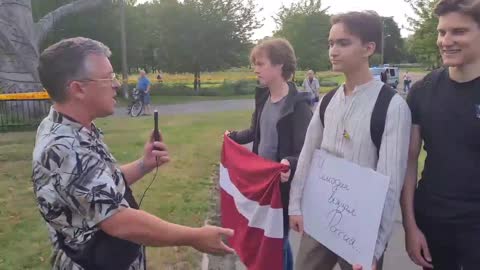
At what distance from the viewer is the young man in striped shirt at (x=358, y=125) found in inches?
100

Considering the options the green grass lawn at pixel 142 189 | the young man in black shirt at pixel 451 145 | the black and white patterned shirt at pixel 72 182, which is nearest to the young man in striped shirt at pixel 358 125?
the young man in black shirt at pixel 451 145

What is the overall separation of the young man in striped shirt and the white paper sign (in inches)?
1.8

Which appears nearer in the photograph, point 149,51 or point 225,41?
point 225,41

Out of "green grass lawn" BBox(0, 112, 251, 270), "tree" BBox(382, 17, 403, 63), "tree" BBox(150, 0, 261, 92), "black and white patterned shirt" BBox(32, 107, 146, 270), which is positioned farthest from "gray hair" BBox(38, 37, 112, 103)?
"tree" BBox(382, 17, 403, 63)

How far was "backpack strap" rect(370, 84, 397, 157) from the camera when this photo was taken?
2.58 m

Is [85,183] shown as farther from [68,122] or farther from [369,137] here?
[369,137]

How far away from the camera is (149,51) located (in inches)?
1756

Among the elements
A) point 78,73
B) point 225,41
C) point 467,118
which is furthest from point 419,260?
point 225,41

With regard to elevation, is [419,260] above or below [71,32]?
below

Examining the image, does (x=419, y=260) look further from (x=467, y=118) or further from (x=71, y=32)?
(x=71, y=32)

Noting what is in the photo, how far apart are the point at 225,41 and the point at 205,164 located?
30.9 meters

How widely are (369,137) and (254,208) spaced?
5.02 ft

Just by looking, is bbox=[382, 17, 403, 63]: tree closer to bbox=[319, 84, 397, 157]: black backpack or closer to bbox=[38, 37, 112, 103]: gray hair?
bbox=[319, 84, 397, 157]: black backpack

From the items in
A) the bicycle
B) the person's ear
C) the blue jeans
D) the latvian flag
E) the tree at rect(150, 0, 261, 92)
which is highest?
the tree at rect(150, 0, 261, 92)
